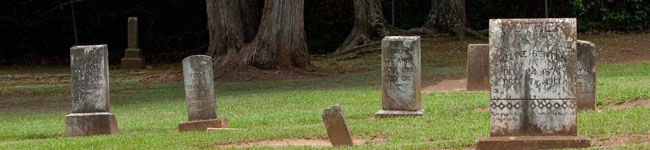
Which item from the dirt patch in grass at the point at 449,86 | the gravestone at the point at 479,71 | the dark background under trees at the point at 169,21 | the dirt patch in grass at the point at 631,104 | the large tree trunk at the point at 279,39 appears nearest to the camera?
the dirt patch in grass at the point at 631,104

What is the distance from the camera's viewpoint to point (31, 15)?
3759cm

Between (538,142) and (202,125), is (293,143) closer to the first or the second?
(202,125)

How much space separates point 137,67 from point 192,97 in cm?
1792

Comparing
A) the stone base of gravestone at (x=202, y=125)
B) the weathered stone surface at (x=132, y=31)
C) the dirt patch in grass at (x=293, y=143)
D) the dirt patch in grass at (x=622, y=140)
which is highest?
the weathered stone surface at (x=132, y=31)

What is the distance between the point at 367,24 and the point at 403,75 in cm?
1804

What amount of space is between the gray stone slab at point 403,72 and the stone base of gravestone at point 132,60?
1812 cm

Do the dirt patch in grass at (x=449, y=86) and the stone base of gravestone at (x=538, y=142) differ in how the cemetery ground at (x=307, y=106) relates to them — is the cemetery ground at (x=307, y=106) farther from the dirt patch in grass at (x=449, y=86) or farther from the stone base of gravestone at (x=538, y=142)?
the dirt patch in grass at (x=449, y=86)

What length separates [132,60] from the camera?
3434 centimetres

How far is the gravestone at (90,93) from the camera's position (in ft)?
54.6

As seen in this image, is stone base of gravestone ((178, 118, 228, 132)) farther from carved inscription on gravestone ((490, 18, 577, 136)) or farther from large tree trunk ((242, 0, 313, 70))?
large tree trunk ((242, 0, 313, 70))

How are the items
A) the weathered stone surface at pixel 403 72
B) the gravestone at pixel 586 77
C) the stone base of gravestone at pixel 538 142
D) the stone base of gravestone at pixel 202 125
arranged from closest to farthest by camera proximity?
the stone base of gravestone at pixel 538 142
the gravestone at pixel 586 77
the stone base of gravestone at pixel 202 125
the weathered stone surface at pixel 403 72

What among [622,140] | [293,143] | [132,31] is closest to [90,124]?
[293,143]

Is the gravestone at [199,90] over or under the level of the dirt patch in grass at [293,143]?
over

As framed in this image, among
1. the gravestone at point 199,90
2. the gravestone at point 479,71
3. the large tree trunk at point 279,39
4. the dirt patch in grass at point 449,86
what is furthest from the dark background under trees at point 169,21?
the gravestone at point 199,90
